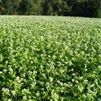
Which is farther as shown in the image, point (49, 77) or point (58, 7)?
point (58, 7)

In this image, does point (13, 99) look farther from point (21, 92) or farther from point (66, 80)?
point (66, 80)

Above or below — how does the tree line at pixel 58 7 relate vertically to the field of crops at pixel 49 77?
below

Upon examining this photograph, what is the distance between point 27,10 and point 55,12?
763cm

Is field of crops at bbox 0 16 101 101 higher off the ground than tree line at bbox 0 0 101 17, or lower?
higher

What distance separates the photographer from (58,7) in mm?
73000

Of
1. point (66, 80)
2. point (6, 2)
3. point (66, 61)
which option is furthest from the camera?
point (6, 2)

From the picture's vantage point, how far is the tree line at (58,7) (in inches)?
2667

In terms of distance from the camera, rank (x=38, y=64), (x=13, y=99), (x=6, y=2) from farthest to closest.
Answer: (x=6, y=2)
(x=38, y=64)
(x=13, y=99)

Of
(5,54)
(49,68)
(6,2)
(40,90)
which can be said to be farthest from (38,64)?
(6,2)

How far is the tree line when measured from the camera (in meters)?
67.8

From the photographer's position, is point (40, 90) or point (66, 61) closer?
point (40, 90)

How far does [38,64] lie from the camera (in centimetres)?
1057

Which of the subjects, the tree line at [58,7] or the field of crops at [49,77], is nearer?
the field of crops at [49,77]

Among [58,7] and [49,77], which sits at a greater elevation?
[49,77]
